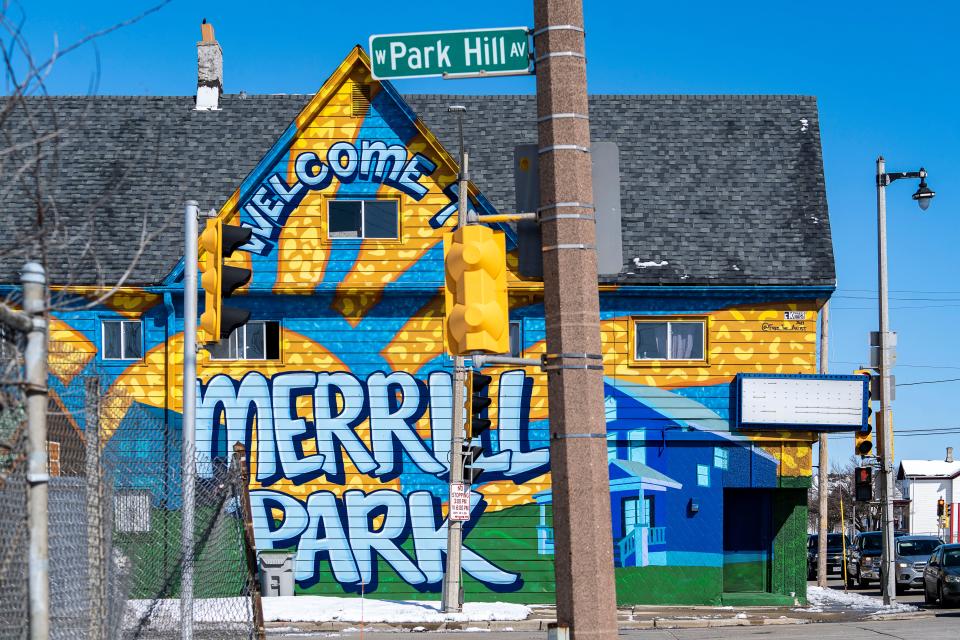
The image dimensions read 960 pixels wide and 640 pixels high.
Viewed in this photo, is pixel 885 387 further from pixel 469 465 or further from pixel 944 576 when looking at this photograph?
pixel 469 465

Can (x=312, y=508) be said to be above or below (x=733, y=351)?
below

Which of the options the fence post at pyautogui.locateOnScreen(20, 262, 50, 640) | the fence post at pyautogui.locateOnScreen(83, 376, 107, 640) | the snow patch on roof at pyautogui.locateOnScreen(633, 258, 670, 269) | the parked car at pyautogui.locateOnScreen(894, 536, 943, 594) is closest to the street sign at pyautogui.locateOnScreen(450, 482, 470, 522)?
the snow patch on roof at pyautogui.locateOnScreen(633, 258, 670, 269)

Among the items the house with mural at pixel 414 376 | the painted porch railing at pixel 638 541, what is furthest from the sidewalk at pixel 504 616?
the house with mural at pixel 414 376

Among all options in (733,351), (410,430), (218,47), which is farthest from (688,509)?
(218,47)

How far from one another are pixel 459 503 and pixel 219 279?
1212 centimetres

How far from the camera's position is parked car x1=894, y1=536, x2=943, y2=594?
35344 mm

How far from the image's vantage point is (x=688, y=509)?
26.9m

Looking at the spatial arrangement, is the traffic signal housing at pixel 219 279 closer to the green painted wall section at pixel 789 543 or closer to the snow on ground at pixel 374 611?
the snow on ground at pixel 374 611

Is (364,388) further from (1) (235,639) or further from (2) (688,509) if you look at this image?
(1) (235,639)

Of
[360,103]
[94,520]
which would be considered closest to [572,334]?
[94,520]

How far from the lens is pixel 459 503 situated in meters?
23.1

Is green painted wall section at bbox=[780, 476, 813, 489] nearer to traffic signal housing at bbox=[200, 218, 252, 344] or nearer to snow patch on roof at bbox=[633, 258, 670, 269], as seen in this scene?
snow patch on roof at bbox=[633, 258, 670, 269]

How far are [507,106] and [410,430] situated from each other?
8233 millimetres

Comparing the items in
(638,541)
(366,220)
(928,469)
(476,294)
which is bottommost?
(928,469)
